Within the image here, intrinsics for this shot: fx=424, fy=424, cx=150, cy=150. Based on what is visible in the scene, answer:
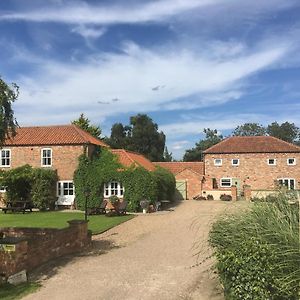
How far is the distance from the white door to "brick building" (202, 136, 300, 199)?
52.9 feet

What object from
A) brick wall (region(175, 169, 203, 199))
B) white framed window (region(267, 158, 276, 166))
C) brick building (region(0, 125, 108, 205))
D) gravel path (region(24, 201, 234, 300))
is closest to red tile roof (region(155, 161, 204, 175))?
brick wall (region(175, 169, 203, 199))

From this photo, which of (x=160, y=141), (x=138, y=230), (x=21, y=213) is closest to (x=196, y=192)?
(x=21, y=213)

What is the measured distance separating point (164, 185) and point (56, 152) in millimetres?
9366

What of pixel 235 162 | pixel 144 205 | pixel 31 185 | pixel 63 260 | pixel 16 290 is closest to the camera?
pixel 16 290

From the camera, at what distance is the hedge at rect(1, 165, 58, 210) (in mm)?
31406

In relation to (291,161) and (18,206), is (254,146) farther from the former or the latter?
(18,206)

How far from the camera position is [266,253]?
22.6 feet

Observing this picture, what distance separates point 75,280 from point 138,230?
10.2 metres

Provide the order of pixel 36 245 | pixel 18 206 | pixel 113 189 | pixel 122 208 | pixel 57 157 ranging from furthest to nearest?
pixel 57 157 → pixel 113 189 → pixel 18 206 → pixel 122 208 → pixel 36 245

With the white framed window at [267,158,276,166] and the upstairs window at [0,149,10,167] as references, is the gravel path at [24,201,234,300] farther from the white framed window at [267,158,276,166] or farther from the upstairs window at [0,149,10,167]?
the white framed window at [267,158,276,166]

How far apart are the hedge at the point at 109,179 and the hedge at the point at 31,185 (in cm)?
209

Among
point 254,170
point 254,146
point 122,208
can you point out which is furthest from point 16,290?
point 254,146

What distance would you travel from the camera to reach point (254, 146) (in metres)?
47.2

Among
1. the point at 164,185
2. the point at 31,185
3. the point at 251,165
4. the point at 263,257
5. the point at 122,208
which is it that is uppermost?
the point at 251,165
